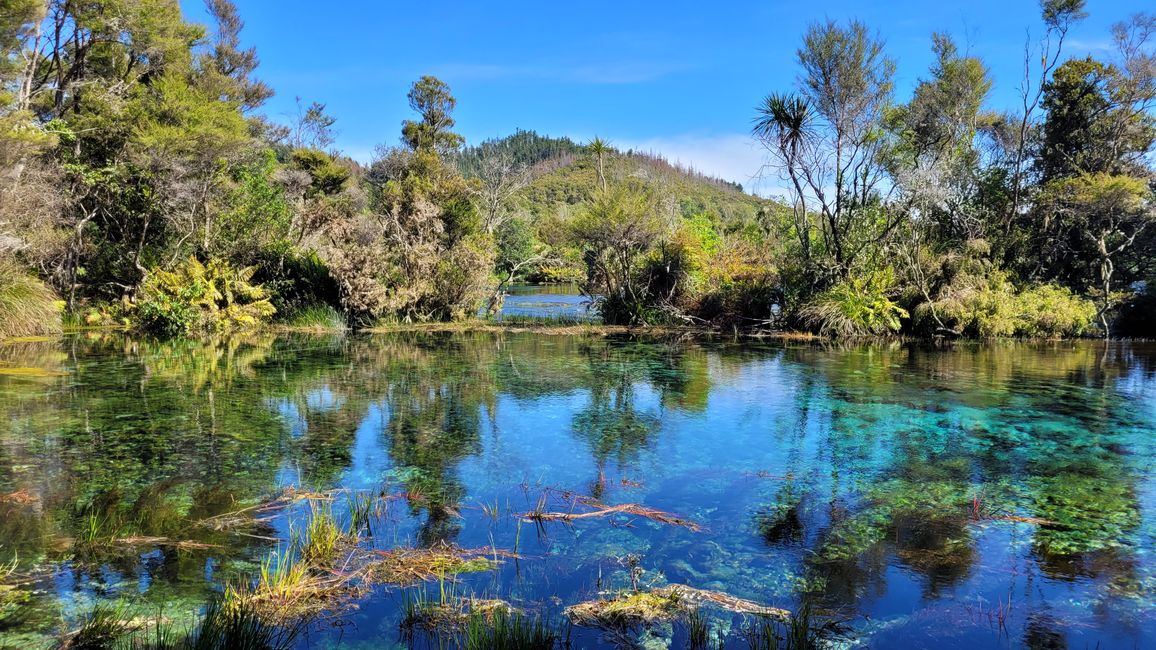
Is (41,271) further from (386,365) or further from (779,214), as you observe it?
(779,214)

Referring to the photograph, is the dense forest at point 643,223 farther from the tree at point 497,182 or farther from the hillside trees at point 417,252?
the tree at point 497,182

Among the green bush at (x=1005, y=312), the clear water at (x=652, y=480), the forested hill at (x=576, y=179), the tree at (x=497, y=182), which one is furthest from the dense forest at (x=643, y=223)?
the forested hill at (x=576, y=179)

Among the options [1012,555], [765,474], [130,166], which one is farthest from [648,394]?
[130,166]

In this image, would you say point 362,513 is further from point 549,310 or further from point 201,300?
point 549,310

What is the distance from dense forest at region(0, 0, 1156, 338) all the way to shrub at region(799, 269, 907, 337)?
0.06m

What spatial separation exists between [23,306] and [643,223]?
14.7 meters

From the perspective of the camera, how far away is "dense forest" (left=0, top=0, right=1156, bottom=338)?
1772cm

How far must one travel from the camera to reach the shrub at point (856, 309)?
17812 millimetres

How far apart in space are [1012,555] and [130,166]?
21353 mm

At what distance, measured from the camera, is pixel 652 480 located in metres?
6.39

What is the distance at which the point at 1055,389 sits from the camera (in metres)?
10.6

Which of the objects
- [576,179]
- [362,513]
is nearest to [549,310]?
[362,513]

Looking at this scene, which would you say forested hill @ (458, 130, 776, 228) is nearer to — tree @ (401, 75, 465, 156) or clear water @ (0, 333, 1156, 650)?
tree @ (401, 75, 465, 156)

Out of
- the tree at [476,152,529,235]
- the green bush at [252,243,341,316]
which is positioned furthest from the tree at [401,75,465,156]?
the green bush at [252,243,341,316]
